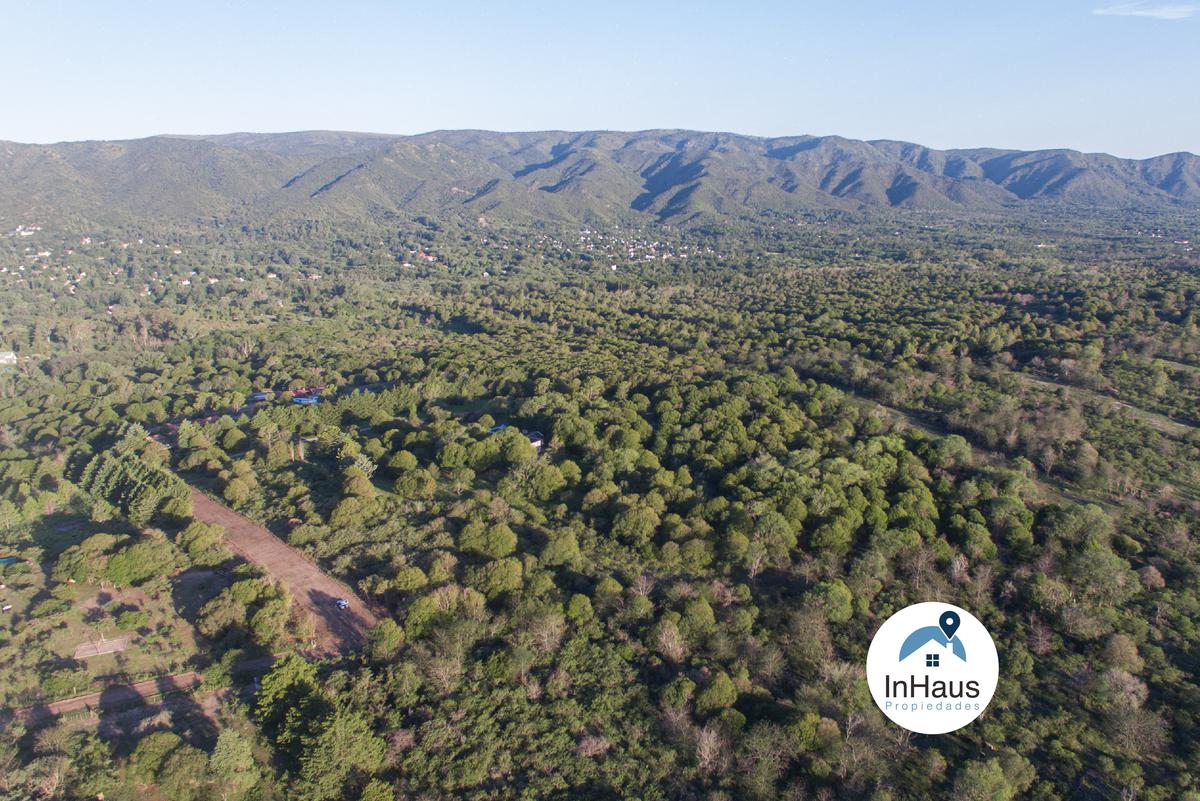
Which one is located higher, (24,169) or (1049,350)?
(24,169)

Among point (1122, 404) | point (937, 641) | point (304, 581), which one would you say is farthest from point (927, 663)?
point (1122, 404)

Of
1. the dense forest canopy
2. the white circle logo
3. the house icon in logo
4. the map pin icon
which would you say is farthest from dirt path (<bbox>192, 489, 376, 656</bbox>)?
the map pin icon

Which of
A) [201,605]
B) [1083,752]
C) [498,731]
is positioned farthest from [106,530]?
[1083,752]

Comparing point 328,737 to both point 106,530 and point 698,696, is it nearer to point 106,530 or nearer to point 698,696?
point 698,696

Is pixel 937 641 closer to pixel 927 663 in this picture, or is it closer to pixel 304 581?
pixel 927 663

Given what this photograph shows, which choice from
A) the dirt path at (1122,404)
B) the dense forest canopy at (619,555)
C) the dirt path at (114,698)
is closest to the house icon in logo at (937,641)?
the dense forest canopy at (619,555)

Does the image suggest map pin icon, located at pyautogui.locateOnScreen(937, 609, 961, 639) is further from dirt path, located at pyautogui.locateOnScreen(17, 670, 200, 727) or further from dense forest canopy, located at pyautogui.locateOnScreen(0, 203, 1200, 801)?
dirt path, located at pyautogui.locateOnScreen(17, 670, 200, 727)

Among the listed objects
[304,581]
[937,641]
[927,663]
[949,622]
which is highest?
[949,622]

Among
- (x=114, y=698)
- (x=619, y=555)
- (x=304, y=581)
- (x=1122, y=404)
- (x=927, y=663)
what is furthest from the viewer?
(x=1122, y=404)
